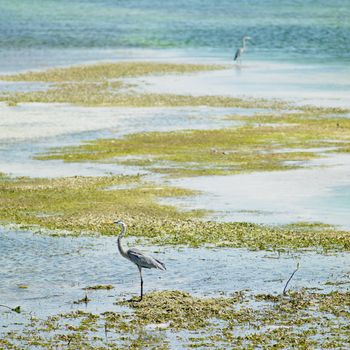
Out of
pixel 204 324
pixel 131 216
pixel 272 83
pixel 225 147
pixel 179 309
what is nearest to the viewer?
pixel 204 324

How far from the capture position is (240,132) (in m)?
46.3

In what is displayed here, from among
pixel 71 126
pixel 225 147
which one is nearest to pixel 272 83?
pixel 71 126

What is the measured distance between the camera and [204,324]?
848 inches

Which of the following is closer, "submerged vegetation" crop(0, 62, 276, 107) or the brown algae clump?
the brown algae clump

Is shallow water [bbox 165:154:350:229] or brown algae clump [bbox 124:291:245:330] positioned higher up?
brown algae clump [bbox 124:291:245:330]

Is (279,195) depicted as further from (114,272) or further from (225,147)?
(114,272)

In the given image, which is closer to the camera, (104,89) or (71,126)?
(71,126)

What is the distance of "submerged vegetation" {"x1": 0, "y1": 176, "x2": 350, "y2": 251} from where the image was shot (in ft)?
94.4

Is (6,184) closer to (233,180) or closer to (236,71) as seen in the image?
(233,180)

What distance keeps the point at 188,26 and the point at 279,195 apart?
7901cm

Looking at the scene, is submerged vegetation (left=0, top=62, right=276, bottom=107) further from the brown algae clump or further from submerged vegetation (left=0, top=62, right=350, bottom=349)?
the brown algae clump

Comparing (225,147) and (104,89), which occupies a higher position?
(225,147)

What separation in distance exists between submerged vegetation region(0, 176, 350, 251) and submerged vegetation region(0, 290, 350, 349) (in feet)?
17.0

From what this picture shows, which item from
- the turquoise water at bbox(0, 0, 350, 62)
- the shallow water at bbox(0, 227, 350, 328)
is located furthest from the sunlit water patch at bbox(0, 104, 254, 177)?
the turquoise water at bbox(0, 0, 350, 62)
